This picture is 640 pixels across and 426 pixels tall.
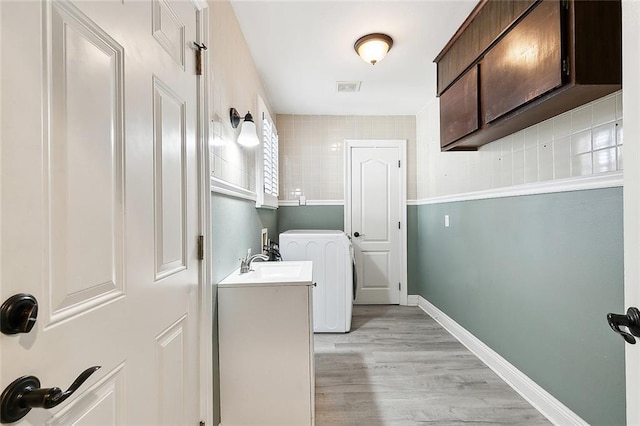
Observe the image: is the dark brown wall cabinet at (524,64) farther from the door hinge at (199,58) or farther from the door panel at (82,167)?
the door panel at (82,167)

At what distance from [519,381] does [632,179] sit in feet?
5.93

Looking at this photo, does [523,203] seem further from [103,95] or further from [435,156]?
[103,95]

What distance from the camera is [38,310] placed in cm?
53

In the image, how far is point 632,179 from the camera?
66cm

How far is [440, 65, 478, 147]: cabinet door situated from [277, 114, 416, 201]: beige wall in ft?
4.75

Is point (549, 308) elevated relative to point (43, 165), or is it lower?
lower

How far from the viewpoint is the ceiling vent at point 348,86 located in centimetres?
284

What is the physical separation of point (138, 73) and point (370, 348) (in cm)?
249

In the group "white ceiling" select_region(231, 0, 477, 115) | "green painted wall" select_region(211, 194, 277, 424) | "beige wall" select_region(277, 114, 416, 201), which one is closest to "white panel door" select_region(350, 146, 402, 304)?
"beige wall" select_region(277, 114, 416, 201)

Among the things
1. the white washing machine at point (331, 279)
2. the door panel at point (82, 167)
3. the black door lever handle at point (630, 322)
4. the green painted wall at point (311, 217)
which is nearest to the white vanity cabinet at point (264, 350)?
the door panel at point (82, 167)

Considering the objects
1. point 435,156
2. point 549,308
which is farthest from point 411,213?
point 549,308

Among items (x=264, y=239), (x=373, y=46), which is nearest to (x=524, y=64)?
(x=373, y=46)

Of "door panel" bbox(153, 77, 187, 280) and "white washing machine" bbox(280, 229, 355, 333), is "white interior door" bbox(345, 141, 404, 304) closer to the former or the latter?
"white washing machine" bbox(280, 229, 355, 333)

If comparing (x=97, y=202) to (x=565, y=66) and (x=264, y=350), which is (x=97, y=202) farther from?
(x=565, y=66)
